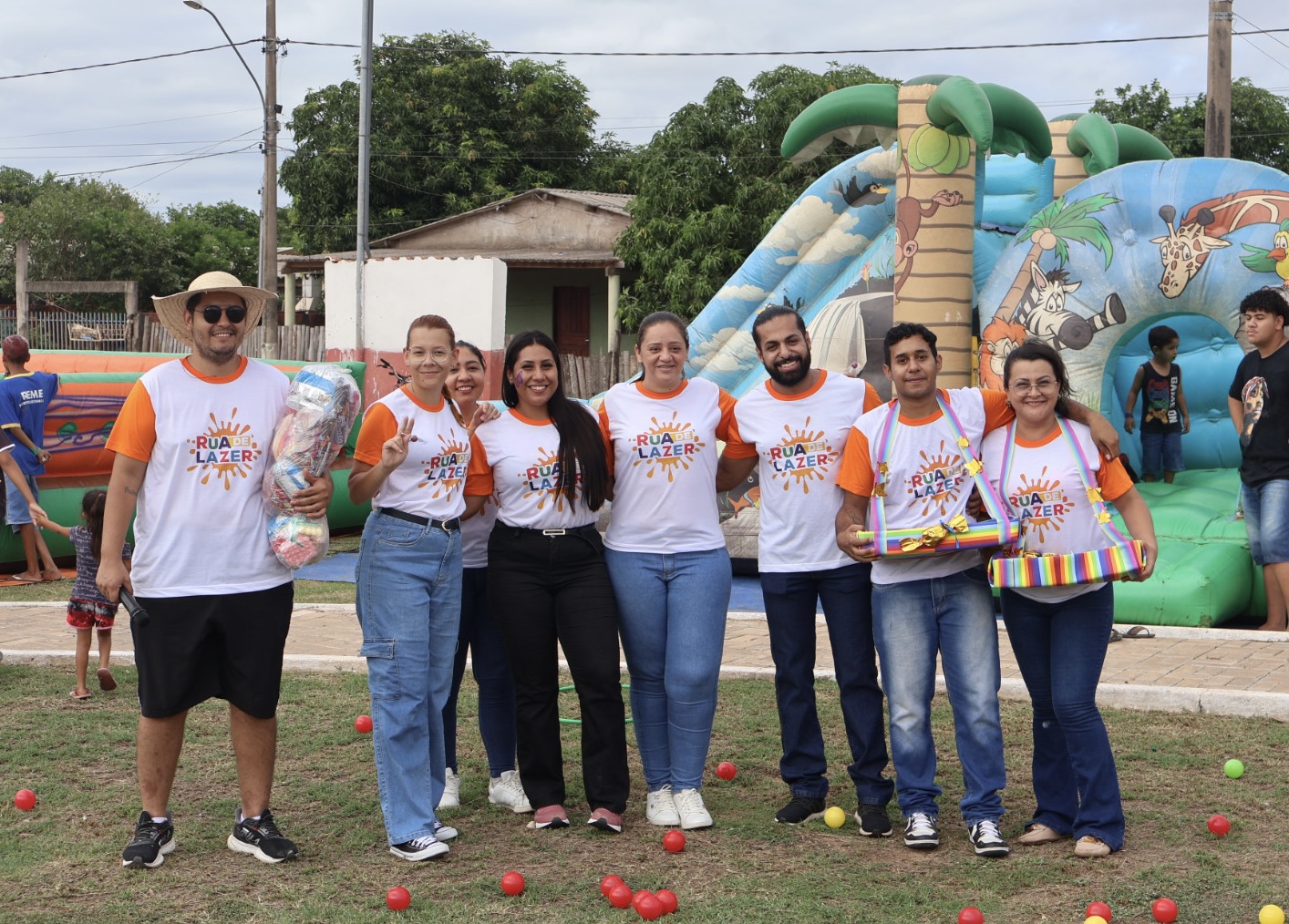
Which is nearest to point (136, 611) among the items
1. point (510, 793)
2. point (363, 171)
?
point (510, 793)

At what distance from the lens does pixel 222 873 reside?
15.0 feet

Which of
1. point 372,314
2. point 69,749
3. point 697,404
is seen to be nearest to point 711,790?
point 697,404

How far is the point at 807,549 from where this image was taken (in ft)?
16.3

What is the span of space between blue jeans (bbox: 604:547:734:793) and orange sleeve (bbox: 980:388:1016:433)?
3.48ft

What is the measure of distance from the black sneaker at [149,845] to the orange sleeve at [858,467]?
261 cm

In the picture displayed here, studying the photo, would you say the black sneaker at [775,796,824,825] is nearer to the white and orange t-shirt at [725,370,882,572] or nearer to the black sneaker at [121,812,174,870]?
the white and orange t-shirt at [725,370,882,572]

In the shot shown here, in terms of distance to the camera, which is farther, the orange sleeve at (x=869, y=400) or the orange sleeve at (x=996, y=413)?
the orange sleeve at (x=869, y=400)

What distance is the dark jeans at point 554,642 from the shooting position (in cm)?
495

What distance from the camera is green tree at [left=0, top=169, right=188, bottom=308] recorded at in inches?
1708

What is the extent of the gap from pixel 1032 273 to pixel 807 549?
534cm

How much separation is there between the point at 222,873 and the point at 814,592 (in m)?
2.27

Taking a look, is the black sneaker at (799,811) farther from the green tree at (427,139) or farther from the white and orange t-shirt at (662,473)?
the green tree at (427,139)

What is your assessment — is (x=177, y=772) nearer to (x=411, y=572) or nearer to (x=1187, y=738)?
(x=411, y=572)

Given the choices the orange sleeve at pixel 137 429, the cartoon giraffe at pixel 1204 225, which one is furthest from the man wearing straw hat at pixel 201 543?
the cartoon giraffe at pixel 1204 225
